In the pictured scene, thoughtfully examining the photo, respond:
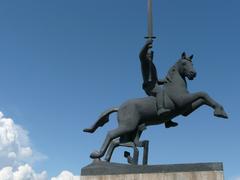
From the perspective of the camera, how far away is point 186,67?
374 inches

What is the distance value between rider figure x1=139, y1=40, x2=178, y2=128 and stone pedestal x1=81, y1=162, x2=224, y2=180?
1.39 metres

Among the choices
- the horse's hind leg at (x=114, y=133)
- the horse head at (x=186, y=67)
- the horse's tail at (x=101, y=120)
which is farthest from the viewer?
Answer: the horse's tail at (x=101, y=120)

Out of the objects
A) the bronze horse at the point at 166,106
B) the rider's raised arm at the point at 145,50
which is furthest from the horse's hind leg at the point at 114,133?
the rider's raised arm at the point at 145,50

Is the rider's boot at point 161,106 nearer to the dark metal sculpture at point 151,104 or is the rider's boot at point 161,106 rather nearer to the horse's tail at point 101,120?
the dark metal sculpture at point 151,104

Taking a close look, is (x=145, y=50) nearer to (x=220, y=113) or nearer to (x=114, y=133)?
(x=114, y=133)

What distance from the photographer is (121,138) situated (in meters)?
9.42

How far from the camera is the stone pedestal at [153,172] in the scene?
322 inches

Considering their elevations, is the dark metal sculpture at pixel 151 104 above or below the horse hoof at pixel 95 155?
above

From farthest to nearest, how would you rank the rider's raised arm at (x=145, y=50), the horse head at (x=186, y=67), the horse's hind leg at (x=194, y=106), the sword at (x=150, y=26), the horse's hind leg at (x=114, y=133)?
the sword at (x=150, y=26), the horse head at (x=186, y=67), the rider's raised arm at (x=145, y=50), the horse's hind leg at (x=114, y=133), the horse's hind leg at (x=194, y=106)

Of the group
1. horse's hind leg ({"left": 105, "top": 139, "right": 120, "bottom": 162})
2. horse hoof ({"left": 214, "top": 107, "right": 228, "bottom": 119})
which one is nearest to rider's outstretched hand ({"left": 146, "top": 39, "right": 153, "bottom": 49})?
horse hoof ({"left": 214, "top": 107, "right": 228, "bottom": 119})

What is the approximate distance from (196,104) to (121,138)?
1818mm

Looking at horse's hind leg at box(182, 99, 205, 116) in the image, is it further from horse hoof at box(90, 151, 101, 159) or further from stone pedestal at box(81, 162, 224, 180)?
horse hoof at box(90, 151, 101, 159)

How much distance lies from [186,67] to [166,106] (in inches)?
40.5

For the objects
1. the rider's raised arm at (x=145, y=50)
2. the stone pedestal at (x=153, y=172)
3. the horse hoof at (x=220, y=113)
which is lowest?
the stone pedestal at (x=153, y=172)
